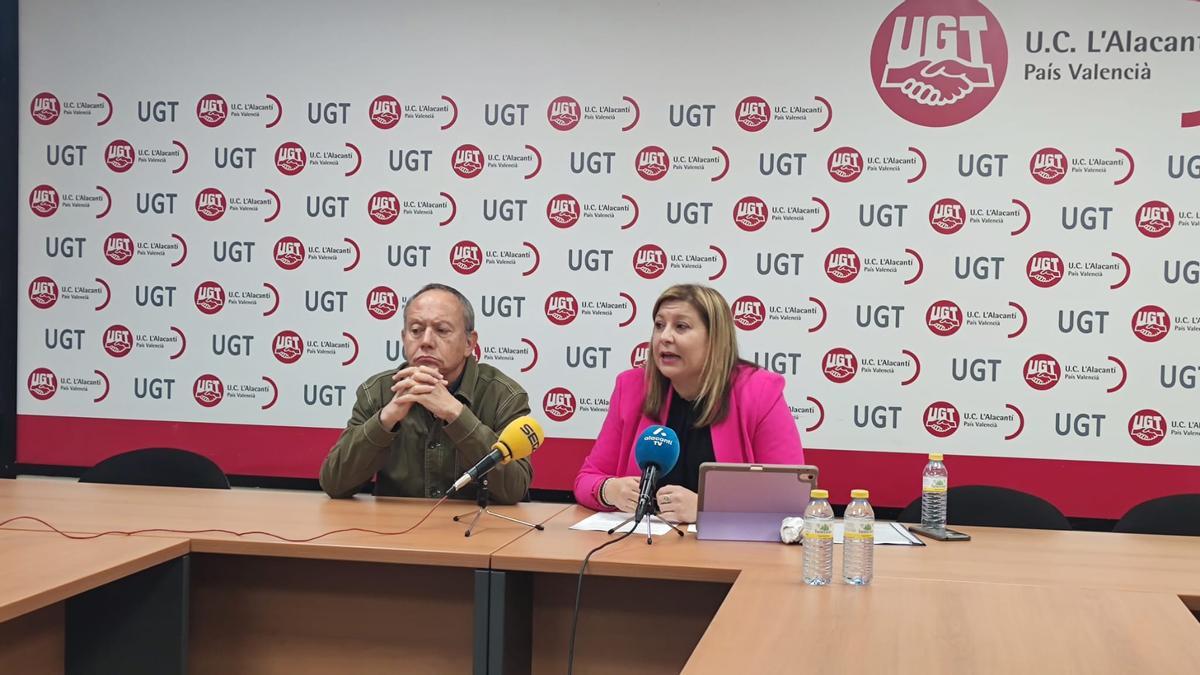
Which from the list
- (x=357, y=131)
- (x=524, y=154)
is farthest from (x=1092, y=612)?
(x=357, y=131)

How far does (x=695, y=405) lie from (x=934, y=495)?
730 mm

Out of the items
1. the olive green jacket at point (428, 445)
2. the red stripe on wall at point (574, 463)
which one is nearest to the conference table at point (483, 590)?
the olive green jacket at point (428, 445)

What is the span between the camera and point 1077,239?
361 cm

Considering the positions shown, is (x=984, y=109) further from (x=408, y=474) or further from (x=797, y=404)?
(x=408, y=474)

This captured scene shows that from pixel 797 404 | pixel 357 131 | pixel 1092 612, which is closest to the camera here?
pixel 1092 612

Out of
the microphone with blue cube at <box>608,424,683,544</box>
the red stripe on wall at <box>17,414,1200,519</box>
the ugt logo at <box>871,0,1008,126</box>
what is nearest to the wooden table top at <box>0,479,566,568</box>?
the microphone with blue cube at <box>608,424,683,544</box>

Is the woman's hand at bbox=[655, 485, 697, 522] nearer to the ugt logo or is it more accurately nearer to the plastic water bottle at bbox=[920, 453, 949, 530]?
the plastic water bottle at bbox=[920, 453, 949, 530]

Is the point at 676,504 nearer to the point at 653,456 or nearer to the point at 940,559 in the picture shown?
the point at 653,456

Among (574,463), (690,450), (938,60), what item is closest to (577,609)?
A: (690,450)

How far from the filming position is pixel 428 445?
3.02 metres

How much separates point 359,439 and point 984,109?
8.33 feet

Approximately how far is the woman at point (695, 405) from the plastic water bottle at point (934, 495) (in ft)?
1.29

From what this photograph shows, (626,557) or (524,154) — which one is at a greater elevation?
(524,154)

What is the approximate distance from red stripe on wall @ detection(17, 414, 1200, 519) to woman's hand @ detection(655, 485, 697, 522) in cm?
133
